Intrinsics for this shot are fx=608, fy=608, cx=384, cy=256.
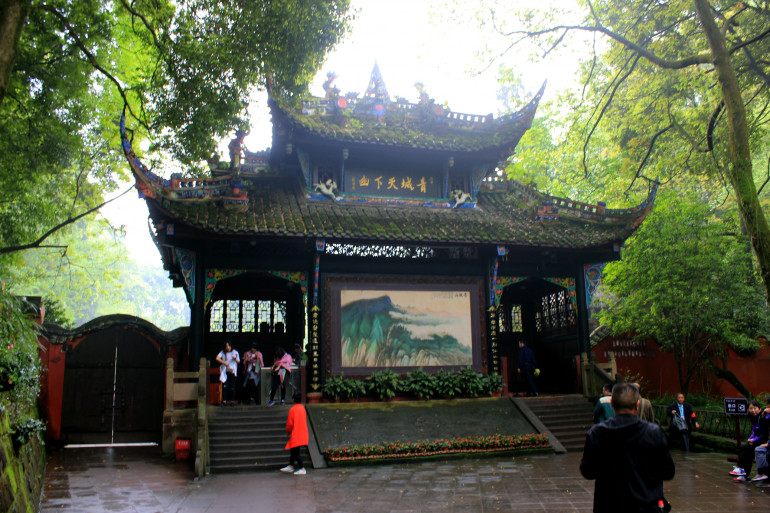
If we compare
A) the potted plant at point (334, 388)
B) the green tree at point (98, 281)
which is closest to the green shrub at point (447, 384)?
the potted plant at point (334, 388)

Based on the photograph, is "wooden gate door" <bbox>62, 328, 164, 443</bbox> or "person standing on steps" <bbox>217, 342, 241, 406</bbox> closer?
"person standing on steps" <bbox>217, 342, 241, 406</bbox>

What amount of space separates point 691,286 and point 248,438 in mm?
10228

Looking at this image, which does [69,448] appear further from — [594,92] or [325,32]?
[594,92]

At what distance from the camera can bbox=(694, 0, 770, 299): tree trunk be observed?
26.1 feet

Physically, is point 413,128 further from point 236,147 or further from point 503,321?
point 503,321

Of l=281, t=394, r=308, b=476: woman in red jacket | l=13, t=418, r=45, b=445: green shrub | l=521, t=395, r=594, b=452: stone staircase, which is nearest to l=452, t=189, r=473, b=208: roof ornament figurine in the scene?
l=521, t=395, r=594, b=452: stone staircase

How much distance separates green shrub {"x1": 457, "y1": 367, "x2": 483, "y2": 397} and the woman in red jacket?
4.72 m

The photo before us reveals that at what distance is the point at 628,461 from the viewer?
3273 mm

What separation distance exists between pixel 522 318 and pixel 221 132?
988 centimetres

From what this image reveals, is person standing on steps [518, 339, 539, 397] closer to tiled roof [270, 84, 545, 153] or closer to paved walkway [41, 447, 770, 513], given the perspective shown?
paved walkway [41, 447, 770, 513]

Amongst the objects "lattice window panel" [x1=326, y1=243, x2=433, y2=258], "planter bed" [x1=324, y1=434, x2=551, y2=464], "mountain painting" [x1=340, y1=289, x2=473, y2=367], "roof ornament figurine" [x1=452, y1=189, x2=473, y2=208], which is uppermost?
"roof ornament figurine" [x1=452, y1=189, x2=473, y2=208]

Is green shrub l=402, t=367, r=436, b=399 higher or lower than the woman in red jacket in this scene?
higher

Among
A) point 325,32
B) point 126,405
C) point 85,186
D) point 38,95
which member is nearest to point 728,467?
point 325,32

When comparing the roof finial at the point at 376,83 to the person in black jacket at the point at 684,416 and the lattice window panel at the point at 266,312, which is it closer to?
the lattice window panel at the point at 266,312
